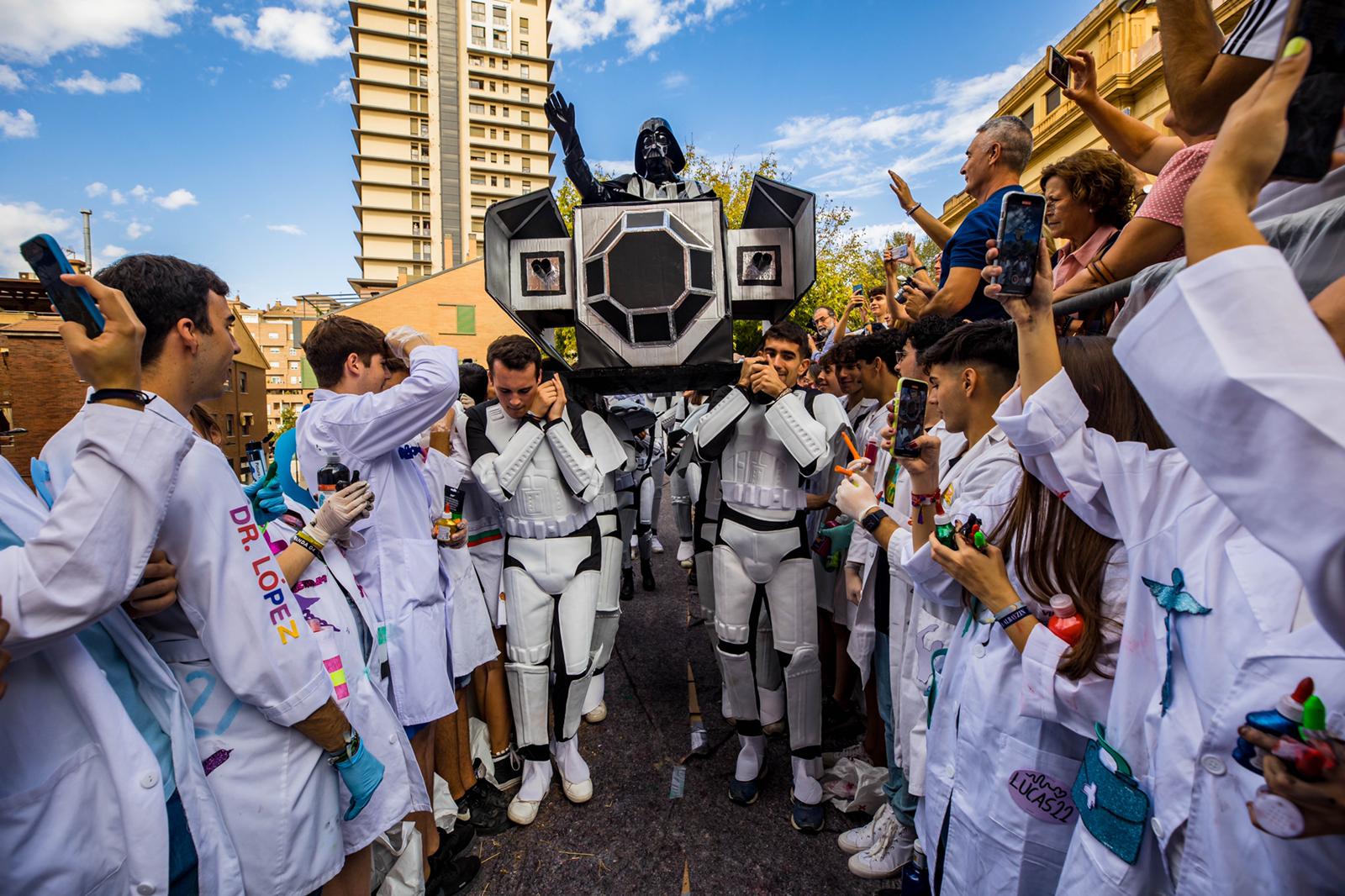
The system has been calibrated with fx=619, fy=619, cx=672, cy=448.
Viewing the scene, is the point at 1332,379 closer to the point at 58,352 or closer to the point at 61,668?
the point at 61,668

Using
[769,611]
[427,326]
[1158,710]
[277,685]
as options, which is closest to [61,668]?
[277,685]

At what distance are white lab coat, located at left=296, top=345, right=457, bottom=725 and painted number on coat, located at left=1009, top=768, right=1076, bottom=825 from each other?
7.00 ft

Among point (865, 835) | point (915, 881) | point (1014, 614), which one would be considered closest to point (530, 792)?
point (865, 835)

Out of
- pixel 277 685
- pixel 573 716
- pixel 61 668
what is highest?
pixel 61 668

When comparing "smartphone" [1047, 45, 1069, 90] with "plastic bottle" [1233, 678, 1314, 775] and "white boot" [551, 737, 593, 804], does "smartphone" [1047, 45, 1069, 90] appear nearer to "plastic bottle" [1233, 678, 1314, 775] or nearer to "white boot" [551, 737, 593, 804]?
"plastic bottle" [1233, 678, 1314, 775]

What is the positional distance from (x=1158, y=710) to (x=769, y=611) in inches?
84.9

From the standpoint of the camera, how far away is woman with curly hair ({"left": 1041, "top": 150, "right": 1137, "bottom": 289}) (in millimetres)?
2371

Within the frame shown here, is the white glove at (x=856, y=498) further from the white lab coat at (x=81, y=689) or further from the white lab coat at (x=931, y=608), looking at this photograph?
the white lab coat at (x=81, y=689)

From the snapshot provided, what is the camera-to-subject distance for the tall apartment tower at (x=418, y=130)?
4928cm

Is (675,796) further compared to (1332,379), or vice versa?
(675,796)

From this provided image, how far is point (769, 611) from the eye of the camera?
3199 mm

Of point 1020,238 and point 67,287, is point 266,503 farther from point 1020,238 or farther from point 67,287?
point 1020,238

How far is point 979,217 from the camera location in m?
2.62

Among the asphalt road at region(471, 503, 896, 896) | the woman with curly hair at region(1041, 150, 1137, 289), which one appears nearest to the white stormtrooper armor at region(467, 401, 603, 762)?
the asphalt road at region(471, 503, 896, 896)
